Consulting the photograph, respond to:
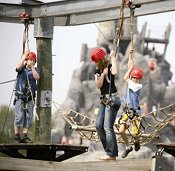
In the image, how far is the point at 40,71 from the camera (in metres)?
12.2

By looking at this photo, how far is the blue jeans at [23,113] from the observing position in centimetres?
1116

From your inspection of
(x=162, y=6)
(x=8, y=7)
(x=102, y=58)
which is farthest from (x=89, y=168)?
(x=8, y=7)

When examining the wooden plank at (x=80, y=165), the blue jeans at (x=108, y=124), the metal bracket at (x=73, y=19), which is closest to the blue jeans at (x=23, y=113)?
the metal bracket at (x=73, y=19)

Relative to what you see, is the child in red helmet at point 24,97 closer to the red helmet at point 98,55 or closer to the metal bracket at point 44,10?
the metal bracket at point 44,10

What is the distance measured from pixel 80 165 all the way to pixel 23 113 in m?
2.73

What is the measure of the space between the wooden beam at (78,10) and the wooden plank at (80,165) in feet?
9.47

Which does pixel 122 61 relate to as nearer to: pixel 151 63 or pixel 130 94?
pixel 151 63

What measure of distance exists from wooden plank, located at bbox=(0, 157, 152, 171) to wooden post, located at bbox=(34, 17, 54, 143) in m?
3.34

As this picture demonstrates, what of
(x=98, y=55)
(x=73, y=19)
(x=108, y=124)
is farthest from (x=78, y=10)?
(x=108, y=124)

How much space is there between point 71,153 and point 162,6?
2567mm

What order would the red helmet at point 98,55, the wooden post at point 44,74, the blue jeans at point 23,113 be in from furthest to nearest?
the wooden post at point 44,74, the blue jeans at point 23,113, the red helmet at point 98,55

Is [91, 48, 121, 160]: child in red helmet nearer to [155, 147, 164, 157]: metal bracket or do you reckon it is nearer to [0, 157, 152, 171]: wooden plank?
[0, 157, 152, 171]: wooden plank

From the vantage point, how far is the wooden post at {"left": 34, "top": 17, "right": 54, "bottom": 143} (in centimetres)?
1219

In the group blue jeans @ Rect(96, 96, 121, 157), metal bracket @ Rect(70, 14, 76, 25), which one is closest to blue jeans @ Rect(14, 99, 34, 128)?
metal bracket @ Rect(70, 14, 76, 25)
